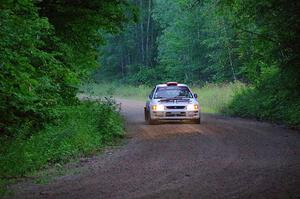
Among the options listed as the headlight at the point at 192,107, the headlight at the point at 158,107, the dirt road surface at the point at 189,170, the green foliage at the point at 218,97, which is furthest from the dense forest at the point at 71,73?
the headlight at the point at 192,107

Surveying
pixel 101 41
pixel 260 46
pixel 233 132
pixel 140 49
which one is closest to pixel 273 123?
pixel 260 46

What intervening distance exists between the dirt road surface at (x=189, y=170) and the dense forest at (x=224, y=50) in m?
4.88

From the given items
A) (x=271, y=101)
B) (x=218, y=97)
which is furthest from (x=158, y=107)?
(x=218, y=97)

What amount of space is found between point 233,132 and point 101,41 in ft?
17.9

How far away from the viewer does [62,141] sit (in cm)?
1388

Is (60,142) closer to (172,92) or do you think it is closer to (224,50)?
(172,92)

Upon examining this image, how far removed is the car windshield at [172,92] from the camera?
76.8ft

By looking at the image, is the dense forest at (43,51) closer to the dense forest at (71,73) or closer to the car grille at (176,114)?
the dense forest at (71,73)

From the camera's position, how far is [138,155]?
1370 centimetres

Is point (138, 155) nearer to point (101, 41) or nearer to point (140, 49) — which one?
point (101, 41)

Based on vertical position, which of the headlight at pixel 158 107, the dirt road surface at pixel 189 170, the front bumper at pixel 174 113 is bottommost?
the dirt road surface at pixel 189 170

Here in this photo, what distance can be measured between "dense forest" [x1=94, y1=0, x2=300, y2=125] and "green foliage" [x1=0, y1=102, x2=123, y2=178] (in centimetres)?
429

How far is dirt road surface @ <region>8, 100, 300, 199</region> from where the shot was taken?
9.01 m

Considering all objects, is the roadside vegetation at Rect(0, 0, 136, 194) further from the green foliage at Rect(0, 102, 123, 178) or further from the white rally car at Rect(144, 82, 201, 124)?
the white rally car at Rect(144, 82, 201, 124)
